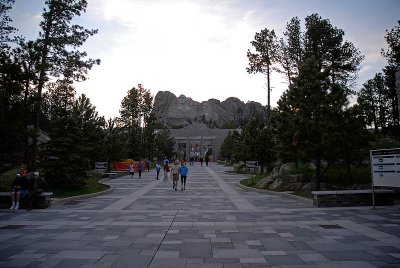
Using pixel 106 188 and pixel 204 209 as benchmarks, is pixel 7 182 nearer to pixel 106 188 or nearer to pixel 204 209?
pixel 106 188

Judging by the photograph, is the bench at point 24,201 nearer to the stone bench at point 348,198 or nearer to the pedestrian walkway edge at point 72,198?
the pedestrian walkway edge at point 72,198

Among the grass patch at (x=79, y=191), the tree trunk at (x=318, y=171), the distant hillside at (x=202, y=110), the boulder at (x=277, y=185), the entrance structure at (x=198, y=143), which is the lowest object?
the grass patch at (x=79, y=191)

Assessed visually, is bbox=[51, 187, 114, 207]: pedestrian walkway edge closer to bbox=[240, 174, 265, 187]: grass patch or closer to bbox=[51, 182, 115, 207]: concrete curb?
bbox=[51, 182, 115, 207]: concrete curb

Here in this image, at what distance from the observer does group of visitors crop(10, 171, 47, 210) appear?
38.0 feet

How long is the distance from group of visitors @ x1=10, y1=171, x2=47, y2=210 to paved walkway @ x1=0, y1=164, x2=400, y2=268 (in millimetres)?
676

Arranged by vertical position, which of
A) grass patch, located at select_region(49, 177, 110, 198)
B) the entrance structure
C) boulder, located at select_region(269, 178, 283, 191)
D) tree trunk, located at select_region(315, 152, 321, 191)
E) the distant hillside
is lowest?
grass patch, located at select_region(49, 177, 110, 198)

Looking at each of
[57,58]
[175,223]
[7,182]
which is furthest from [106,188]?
[175,223]

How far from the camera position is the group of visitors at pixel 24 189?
11.6 m

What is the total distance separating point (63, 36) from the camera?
16312mm

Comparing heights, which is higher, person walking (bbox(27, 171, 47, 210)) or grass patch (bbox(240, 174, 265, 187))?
person walking (bbox(27, 171, 47, 210))

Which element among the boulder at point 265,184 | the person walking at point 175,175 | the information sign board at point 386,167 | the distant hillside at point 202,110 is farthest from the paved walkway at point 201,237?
the distant hillside at point 202,110

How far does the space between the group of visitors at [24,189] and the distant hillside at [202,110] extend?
16104cm

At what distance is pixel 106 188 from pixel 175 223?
10.5 metres

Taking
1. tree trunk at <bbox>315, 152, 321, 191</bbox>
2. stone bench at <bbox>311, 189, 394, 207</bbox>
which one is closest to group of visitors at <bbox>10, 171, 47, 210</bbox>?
stone bench at <bbox>311, 189, 394, 207</bbox>
